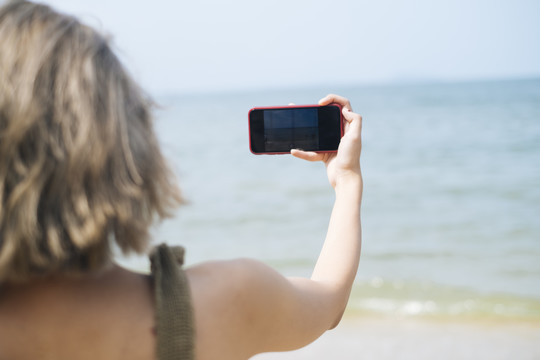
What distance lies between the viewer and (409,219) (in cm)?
714

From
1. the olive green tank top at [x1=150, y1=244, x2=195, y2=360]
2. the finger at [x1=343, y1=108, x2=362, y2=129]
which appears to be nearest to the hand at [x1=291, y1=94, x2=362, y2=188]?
the finger at [x1=343, y1=108, x2=362, y2=129]

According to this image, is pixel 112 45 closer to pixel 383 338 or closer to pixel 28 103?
pixel 28 103

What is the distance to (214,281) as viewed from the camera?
872 mm

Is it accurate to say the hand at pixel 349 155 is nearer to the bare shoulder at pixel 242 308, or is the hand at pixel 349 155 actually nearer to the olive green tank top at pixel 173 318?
the bare shoulder at pixel 242 308

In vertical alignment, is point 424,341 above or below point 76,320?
below

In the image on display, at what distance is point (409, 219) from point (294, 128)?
234 inches

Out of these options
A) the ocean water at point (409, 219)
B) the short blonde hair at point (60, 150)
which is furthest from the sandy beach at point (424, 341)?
the short blonde hair at point (60, 150)

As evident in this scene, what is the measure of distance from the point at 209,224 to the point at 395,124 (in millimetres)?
11762

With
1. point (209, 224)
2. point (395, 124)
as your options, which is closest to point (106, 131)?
point (209, 224)

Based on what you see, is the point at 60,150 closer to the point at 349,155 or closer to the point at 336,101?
the point at 349,155

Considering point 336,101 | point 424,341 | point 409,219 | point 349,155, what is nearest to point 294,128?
point 336,101

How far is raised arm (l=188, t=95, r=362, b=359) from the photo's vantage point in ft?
2.84

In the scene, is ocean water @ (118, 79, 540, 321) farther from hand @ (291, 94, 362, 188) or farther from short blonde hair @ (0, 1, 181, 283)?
hand @ (291, 94, 362, 188)

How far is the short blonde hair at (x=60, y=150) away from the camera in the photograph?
0.74 m
